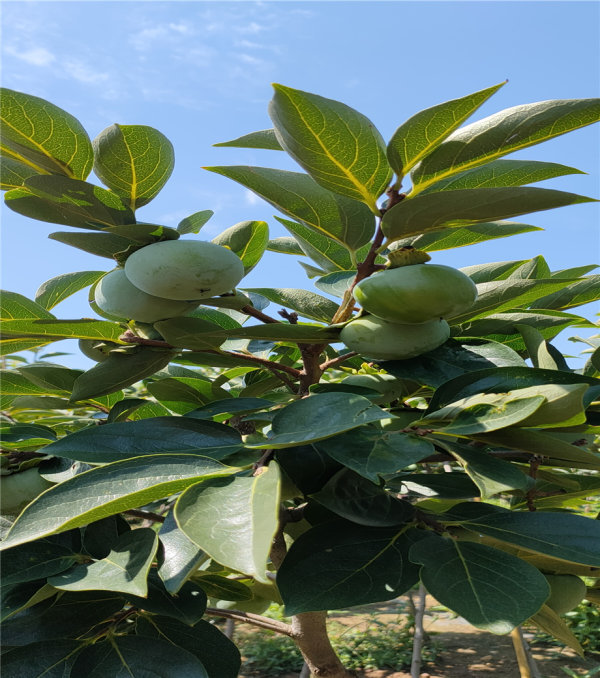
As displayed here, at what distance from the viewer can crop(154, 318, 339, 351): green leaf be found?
2.06 ft

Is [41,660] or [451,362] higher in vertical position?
[451,362]

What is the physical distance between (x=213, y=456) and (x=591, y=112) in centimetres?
47

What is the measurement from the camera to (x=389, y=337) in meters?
0.61

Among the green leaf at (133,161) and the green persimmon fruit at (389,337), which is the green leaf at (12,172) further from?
the green persimmon fruit at (389,337)

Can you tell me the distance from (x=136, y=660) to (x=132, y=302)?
1.16ft

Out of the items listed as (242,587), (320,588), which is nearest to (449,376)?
(320,588)

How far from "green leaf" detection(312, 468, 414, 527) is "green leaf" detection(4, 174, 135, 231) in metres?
0.38

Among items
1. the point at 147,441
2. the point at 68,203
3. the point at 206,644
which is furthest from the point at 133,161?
the point at 206,644

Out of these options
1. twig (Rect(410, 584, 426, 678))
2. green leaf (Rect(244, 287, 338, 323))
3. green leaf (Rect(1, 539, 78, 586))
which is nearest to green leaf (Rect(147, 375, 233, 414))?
green leaf (Rect(244, 287, 338, 323))

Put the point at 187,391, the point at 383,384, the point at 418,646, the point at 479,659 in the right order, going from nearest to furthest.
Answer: the point at 383,384
the point at 187,391
the point at 418,646
the point at 479,659

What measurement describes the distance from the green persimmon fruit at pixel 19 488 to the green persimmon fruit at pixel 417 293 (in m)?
0.45

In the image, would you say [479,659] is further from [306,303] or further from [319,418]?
[319,418]

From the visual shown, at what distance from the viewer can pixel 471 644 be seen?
3.33m

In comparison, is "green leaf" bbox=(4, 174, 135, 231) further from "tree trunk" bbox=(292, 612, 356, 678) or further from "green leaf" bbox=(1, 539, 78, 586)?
"tree trunk" bbox=(292, 612, 356, 678)
